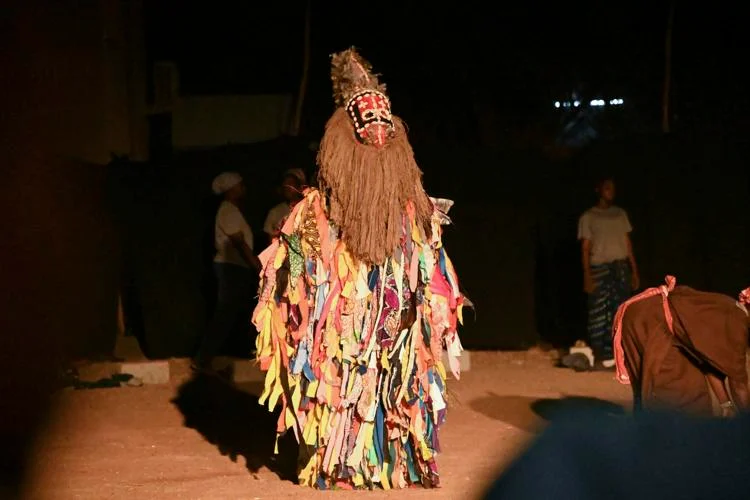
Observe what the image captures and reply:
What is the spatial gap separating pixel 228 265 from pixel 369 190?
4717 millimetres

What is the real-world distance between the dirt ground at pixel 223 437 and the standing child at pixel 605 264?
19.1 inches

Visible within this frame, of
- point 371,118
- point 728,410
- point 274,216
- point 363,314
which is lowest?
point 728,410

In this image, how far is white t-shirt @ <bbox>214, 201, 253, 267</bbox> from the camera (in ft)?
36.1

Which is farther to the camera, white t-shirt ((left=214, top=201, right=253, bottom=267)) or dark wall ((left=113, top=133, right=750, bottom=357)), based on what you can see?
dark wall ((left=113, top=133, right=750, bottom=357))

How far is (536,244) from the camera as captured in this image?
12.2m

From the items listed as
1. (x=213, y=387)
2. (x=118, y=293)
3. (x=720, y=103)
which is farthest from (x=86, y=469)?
(x=720, y=103)

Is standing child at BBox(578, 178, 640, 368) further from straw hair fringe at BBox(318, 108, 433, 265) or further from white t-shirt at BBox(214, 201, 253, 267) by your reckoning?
straw hair fringe at BBox(318, 108, 433, 265)

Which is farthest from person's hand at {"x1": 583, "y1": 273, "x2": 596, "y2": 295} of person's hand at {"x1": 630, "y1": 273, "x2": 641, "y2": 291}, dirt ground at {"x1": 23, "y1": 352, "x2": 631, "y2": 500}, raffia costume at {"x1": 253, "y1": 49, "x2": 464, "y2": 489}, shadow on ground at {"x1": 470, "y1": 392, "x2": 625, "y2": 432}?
raffia costume at {"x1": 253, "y1": 49, "x2": 464, "y2": 489}

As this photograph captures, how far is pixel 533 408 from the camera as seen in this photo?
925 centimetres

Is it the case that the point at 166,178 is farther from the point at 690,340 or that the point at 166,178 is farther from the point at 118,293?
the point at 690,340

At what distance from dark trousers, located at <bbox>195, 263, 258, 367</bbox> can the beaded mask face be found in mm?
4619

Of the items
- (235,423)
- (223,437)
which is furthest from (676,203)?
(223,437)

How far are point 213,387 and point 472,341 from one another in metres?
2.62

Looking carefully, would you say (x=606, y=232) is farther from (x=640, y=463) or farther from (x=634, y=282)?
(x=640, y=463)
